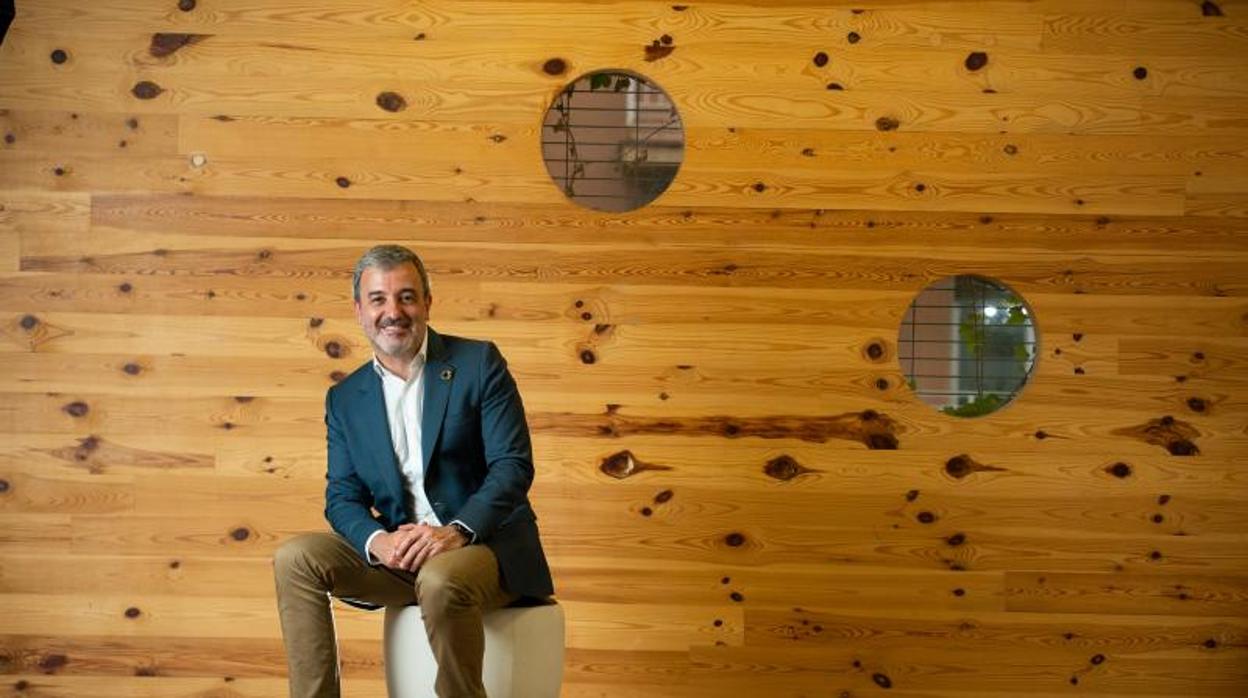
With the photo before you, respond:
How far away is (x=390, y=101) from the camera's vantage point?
3568 millimetres

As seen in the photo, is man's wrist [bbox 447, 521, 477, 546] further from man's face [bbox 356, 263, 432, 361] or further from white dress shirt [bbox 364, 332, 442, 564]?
man's face [bbox 356, 263, 432, 361]

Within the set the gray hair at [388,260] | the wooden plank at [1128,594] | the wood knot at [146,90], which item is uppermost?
the wood knot at [146,90]

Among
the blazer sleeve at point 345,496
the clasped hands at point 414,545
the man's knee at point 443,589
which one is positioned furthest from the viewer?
the blazer sleeve at point 345,496

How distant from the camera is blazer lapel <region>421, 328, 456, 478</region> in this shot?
280cm

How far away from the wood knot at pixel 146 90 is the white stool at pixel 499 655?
1.66m

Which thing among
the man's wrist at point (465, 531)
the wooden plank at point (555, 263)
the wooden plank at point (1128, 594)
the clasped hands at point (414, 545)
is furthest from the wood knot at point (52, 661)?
the wooden plank at point (1128, 594)

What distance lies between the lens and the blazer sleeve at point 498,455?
2705 mm

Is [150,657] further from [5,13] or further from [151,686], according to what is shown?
[5,13]

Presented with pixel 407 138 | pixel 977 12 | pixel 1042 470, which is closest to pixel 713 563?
pixel 1042 470

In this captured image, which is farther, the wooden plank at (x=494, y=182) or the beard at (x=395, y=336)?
the wooden plank at (x=494, y=182)

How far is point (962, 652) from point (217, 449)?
2.08 m

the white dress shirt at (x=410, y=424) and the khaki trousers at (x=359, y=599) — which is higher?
the white dress shirt at (x=410, y=424)

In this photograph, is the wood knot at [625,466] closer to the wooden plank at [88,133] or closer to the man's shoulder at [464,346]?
the man's shoulder at [464,346]

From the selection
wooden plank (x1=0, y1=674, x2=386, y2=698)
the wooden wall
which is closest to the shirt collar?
the wooden wall
